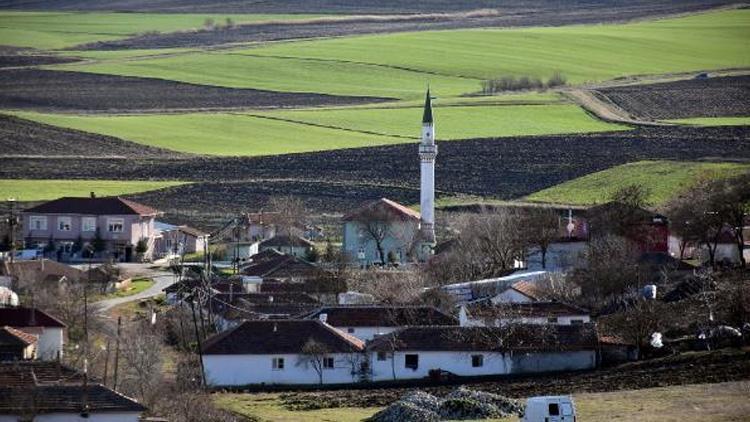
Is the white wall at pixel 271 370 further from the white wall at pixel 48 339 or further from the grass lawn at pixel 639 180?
the grass lawn at pixel 639 180

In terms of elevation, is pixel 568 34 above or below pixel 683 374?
above

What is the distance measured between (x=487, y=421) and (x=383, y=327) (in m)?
13.3

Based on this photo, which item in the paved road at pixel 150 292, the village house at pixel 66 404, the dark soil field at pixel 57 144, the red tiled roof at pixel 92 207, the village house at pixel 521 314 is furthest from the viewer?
the dark soil field at pixel 57 144

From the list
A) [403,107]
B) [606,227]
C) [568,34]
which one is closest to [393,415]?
[606,227]

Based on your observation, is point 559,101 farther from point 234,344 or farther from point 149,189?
point 234,344

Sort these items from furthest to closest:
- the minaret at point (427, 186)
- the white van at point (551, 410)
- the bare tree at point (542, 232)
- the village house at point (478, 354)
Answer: the minaret at point (427, 186)
the bare tree at point (542, 232)
the village house at point (478, 354)
the white van at point (551, 410)

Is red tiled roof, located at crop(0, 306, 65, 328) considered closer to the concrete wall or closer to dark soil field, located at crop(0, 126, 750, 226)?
the concrete wall

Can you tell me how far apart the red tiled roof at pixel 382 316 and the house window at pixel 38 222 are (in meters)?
26.9

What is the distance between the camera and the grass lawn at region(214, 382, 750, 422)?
133 feet

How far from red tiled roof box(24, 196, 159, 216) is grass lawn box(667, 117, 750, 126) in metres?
37.4

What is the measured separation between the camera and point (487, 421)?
42000mm

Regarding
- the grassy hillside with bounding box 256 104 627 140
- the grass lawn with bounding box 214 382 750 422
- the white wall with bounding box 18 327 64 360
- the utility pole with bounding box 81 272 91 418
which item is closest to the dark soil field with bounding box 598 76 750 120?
the grassy hillside with bounding box 256 104 627 140

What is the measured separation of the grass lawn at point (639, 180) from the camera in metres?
85.3

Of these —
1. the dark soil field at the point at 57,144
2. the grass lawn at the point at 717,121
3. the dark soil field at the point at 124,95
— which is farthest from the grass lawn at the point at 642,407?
the dark soil field at the point at 124,95
